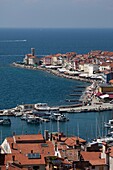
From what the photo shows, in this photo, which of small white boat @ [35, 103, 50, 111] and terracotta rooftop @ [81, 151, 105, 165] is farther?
small white boat @ [35, 103, 50, 111]

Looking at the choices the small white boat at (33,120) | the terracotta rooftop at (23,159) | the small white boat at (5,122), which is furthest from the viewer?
the small white boat at (33,120)

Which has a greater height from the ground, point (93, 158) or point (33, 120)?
point (93, 158)

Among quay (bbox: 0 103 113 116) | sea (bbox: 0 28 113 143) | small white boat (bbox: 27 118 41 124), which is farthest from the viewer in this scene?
quay (bbox: 0 103 113 116)

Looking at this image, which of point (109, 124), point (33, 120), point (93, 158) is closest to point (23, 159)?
point (93, 158)

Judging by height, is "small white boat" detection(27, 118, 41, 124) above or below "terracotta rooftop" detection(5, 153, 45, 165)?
below

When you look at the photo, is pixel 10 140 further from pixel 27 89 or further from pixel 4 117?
pixel 27 89

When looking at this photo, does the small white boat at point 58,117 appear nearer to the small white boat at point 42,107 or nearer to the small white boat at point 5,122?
the small white boat at point 42,107

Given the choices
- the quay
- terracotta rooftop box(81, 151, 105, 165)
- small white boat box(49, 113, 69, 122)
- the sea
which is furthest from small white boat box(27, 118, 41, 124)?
terracotta rooftop box(81, 151, 105, 165)

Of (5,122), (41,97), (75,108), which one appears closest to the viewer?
(5,122)

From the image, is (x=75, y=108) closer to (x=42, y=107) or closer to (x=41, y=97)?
(x=42, y=107)

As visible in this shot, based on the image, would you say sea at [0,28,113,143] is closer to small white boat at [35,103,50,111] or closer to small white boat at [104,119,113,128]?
small white boat at [104,119,113,128]

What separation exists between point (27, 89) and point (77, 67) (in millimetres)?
16591

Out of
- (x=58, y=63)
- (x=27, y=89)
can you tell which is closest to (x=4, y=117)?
(x=27, y=89)

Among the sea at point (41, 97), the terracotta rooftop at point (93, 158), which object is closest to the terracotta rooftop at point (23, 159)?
the terracotta rooftop at point (93, 158)
